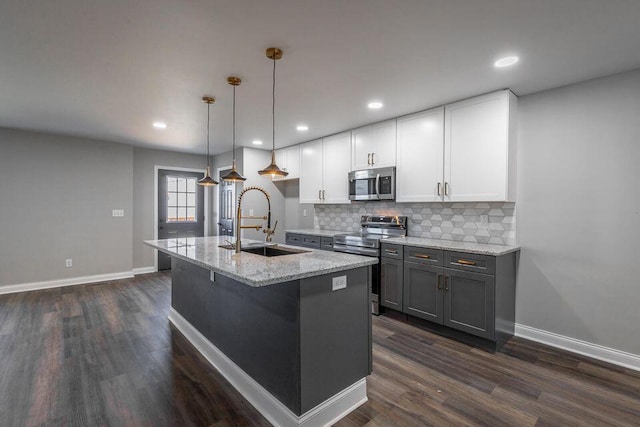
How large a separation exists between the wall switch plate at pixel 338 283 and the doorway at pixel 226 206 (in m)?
4.19


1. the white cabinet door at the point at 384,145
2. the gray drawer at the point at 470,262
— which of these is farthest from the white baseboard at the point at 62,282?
the gray drawer at the point at 470,262

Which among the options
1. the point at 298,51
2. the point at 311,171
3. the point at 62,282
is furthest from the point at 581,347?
the point at 62,282

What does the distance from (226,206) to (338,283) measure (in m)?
4.69

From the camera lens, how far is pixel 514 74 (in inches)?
102

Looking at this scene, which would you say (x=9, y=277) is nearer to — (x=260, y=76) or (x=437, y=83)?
(x=260, y=76)

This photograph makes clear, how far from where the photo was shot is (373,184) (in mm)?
3998

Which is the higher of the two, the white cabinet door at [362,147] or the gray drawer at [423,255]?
the white cabinet door at [362,147]

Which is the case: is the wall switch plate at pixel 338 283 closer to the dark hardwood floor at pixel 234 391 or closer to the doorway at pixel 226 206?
the dark hardwood floor at pixel 234 391

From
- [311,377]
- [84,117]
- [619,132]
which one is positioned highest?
[84,117]

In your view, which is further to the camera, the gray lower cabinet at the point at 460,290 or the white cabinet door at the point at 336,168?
the white cabinet door at the point at 336,168

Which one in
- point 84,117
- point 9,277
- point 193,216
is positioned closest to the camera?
point 84,117

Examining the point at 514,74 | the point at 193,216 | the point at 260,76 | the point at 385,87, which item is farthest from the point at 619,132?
the point at 193,216

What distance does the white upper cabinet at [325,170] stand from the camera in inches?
177

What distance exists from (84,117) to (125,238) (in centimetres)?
242
